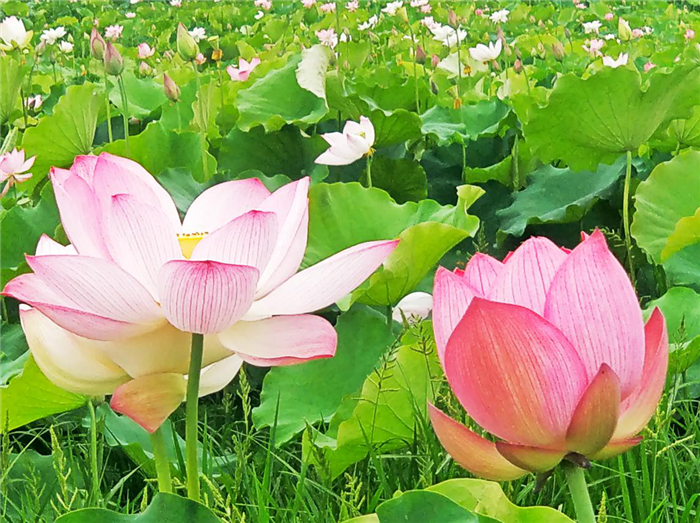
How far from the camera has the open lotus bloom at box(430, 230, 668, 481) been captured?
0.34 meters

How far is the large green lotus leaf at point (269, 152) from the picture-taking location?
1.41 meters

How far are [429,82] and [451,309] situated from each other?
1642 millimetres

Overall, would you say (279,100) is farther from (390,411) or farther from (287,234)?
(287,234)

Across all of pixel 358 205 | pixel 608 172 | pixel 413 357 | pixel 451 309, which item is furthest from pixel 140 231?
pixel 608 172

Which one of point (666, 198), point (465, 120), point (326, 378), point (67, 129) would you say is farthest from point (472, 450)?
point (465, 120)

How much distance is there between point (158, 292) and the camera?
419 mm

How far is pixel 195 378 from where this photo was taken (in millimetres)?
406

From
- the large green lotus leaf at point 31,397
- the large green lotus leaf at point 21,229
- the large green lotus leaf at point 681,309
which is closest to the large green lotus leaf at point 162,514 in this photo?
the large green lotus leaf at point 31,397

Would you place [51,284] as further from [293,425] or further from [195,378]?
[293,425]

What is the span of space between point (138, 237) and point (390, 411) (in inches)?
14.1

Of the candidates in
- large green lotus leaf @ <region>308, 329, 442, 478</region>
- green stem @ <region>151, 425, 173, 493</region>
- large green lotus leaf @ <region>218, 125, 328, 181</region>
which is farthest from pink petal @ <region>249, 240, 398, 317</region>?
large green lotus leaf @ <region>218, 125, 328, 181</region>

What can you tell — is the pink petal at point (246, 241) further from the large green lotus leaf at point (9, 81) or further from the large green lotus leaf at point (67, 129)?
the large green lotus leaf at point (9, 81)

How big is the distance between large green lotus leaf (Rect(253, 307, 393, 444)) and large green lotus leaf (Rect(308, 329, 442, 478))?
0.37 ft

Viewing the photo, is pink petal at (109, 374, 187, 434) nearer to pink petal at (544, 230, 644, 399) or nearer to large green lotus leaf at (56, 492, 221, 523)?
large green lotus leaf at (56, 492, 221, 523)
